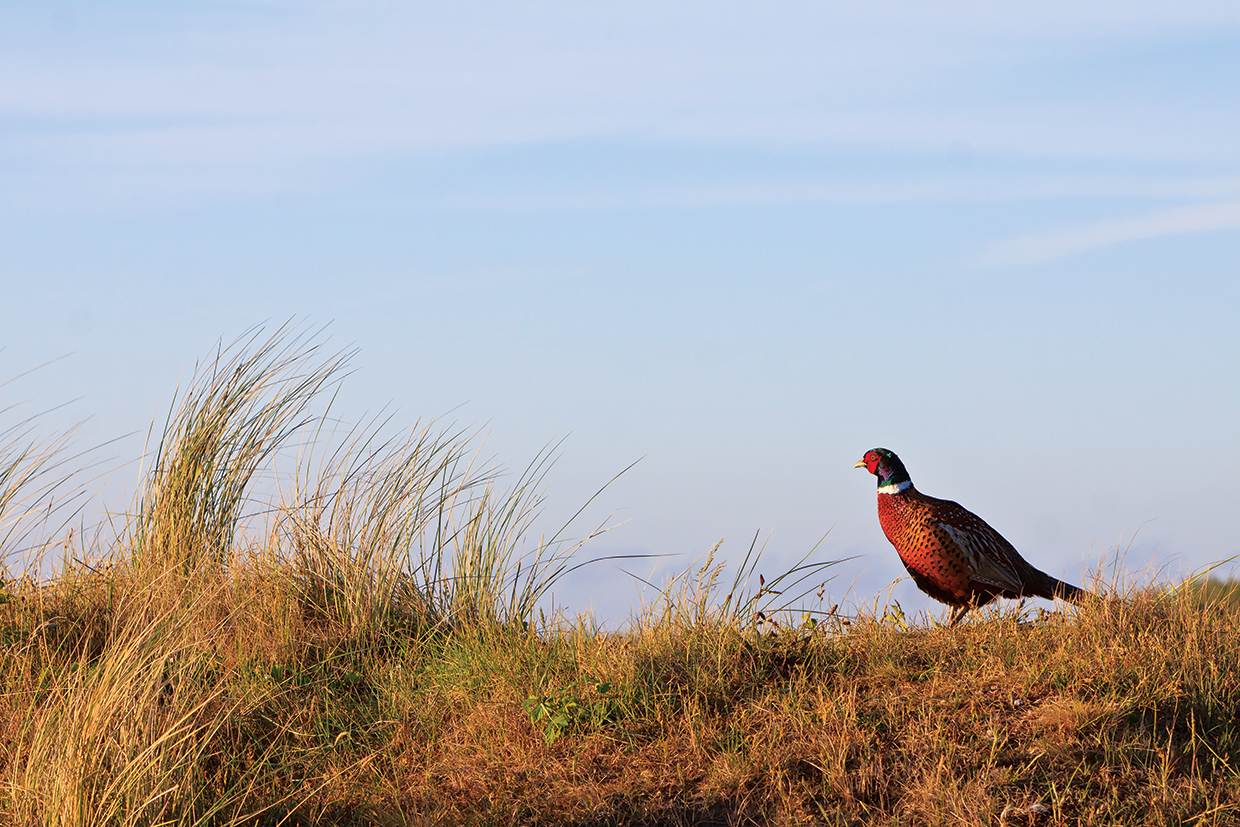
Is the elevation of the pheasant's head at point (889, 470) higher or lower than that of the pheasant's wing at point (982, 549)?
higher

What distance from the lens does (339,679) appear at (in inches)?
239

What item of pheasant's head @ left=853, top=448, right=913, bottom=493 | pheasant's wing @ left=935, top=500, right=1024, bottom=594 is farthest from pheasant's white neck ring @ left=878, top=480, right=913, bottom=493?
pheasant's wing @ left=935, top=500, right=1024, bottom=594

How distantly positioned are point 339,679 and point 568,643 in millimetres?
1467

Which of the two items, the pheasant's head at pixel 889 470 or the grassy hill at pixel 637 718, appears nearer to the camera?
the grassy hill at pixel 637 718

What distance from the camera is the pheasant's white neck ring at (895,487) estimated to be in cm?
624

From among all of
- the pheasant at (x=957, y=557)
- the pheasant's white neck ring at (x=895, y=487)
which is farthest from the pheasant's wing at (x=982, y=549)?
the pheasant's white neck ring at (x=895, y=487)

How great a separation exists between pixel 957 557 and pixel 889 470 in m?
0.66

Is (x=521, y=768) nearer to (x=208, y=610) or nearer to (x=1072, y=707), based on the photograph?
(x=1072, y=707)

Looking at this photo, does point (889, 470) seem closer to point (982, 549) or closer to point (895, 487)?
point (895, 487)

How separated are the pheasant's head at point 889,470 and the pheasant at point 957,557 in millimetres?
96

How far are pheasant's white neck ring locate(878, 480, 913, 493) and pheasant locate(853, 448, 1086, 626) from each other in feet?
0.16

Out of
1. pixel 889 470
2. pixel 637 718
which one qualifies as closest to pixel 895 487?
pixel 889 470

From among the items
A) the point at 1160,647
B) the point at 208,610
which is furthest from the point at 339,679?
the point at 1160,647

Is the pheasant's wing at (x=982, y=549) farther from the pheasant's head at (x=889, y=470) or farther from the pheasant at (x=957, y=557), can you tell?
the pheasant's head at (x=889, y=470)
